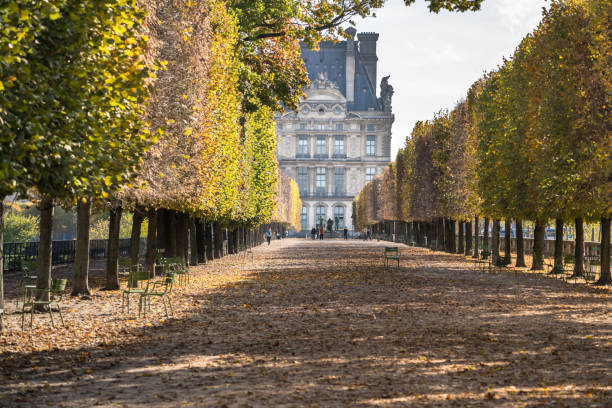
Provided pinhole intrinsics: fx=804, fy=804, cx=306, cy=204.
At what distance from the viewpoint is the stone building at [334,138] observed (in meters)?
156

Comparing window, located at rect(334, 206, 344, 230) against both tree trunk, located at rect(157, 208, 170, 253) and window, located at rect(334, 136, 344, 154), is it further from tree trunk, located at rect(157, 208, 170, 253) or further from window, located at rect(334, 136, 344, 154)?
tree trunk, located at rect(157, 208, 170, 253)

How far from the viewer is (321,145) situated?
16000cm

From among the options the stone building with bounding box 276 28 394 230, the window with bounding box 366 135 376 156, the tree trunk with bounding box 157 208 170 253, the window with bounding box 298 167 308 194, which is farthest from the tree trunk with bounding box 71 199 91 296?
the window with bounding box 366 135 376 156

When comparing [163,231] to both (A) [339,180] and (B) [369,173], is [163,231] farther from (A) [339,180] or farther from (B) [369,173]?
(B) [369,173]

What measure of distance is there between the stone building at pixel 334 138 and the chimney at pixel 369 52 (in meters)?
9.61

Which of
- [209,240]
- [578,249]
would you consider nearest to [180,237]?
[209,240]

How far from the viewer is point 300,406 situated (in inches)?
336

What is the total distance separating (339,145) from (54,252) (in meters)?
124

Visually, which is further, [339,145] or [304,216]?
[339,145]

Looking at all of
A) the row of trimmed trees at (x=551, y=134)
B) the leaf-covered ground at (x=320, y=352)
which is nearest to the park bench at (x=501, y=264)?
the row of trimmed trees at (x=551, y=134)

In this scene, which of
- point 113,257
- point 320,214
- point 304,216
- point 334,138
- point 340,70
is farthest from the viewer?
point 340,70

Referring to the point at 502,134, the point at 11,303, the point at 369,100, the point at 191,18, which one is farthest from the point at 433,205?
the point at 369,100

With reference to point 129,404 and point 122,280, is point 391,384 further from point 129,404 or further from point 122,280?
point 122,280

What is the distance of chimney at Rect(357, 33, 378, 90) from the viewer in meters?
173
